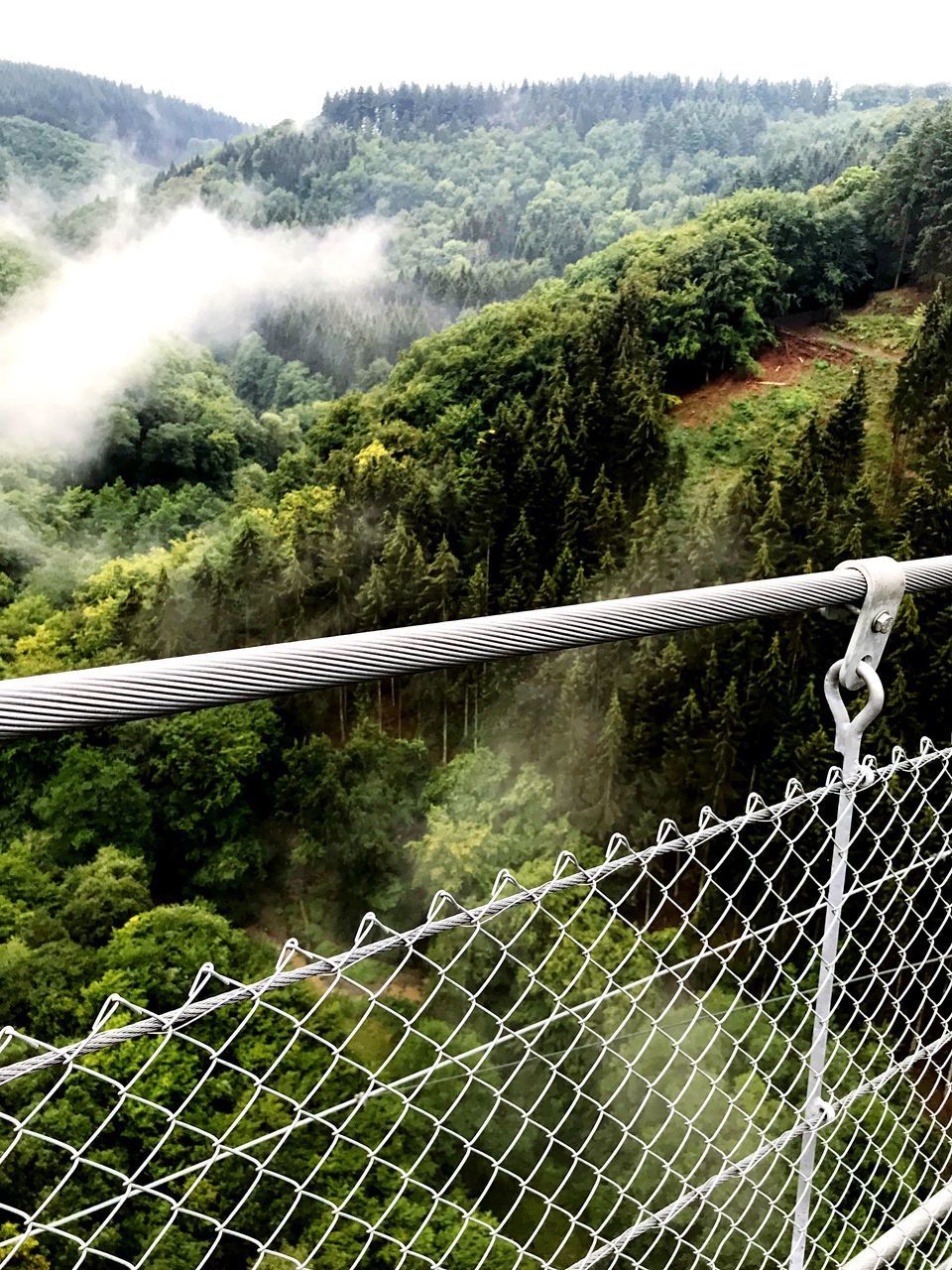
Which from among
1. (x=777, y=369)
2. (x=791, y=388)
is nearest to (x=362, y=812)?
(x=791, y=388)

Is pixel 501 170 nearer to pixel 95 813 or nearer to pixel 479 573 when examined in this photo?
pixel 479 573

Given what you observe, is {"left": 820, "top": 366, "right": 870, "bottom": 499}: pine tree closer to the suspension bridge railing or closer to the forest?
the forest

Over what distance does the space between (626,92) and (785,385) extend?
4274cm

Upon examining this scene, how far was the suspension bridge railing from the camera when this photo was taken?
3.51 feet

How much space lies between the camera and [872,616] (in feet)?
4.65

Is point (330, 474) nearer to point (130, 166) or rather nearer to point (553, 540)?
point (553, 540)

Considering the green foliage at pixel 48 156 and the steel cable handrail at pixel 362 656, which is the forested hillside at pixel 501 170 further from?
the steel cable handrail at pixel 362 656

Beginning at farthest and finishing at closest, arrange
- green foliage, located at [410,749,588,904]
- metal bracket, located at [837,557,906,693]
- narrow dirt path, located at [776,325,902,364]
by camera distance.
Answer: narrow dirt path, located at [776,325,902,364], green foliage, located at [410,749,588,904], metal bracket, located at [837,557,906,693]

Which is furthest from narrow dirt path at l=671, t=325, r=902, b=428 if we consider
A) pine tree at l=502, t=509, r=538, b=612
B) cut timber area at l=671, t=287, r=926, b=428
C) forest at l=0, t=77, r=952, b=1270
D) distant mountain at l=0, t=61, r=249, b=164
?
distant mountain at l=0, t=61, r=249, b=164

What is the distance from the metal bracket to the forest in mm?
7157

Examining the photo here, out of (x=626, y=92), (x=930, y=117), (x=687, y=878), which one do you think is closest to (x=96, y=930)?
(x=687, y=878)

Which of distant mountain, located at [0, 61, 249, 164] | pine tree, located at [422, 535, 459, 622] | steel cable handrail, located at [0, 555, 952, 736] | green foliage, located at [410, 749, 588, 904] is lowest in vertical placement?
green foliage, located at [410, 749, 588, 904]

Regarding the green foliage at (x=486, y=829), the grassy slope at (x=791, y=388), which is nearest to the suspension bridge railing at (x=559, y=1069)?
the green foliage at (x=486, y=829)

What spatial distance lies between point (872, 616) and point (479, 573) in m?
18.6
